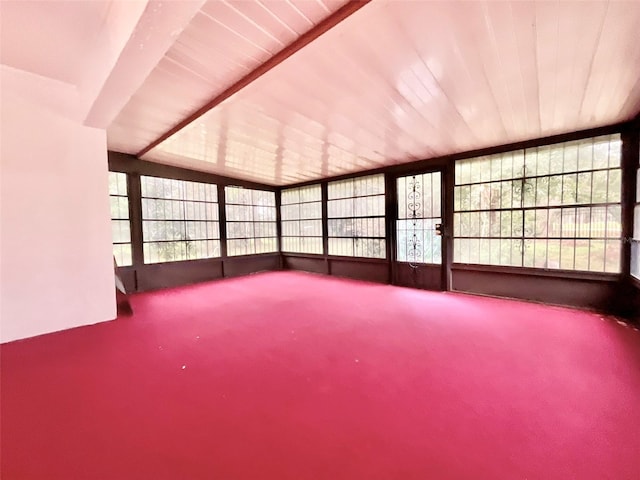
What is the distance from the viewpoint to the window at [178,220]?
5034 millimetres

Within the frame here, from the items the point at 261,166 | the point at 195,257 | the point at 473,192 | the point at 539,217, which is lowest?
the point at 195,257

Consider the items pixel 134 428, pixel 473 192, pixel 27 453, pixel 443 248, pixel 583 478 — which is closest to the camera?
pixel 583 478

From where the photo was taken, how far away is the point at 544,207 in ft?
12.0

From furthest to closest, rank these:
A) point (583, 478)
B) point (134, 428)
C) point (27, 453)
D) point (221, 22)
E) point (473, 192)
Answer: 1. point (473, 192)
2. point (221, 22)
3. point (134, 428)
4. point (27, 453)
5. point (583, 478)

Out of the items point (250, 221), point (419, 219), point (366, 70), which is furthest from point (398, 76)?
point (250, 221)

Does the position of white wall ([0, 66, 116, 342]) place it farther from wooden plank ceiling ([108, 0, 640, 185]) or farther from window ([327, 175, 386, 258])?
window ([327, 175, 386, 258])

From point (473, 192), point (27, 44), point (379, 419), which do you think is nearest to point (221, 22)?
point (27, 44)

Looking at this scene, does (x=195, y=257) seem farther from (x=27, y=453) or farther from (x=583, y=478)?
(x=583, y=478)

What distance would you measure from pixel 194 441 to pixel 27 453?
31.7 inches

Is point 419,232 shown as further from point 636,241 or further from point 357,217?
point 636,241

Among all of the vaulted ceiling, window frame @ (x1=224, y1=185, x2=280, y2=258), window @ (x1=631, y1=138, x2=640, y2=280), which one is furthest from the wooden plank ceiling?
window frame @ (x1=224, y1=185, x2=280, y2=258)

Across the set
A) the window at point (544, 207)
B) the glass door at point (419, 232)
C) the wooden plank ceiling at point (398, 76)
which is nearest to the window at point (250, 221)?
the wooden plank ceiling at point (398, 76)

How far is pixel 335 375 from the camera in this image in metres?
2.01

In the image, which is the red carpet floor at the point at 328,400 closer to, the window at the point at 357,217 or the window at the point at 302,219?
the window at the point at 357,217
